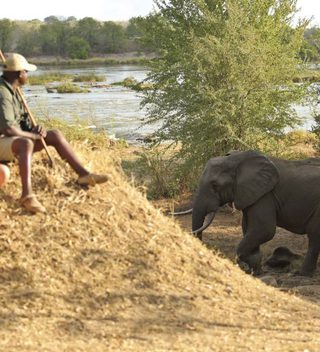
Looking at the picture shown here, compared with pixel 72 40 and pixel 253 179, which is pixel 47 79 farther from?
pixel 253 179

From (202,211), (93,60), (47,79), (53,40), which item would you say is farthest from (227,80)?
(53,40)

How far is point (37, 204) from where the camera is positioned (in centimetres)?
658

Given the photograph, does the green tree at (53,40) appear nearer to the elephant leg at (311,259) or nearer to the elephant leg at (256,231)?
the elephant leg at (256,231)

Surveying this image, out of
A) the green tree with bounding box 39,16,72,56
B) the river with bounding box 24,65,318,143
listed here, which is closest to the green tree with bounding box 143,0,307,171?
the river with bounding box 24,65,318,143

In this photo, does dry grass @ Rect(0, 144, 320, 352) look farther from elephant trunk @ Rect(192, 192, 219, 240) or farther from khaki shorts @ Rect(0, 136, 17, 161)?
elephant trunk @ Rect(192, 192, 219, 240)

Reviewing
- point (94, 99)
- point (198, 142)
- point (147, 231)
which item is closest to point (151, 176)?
point (198, 142)

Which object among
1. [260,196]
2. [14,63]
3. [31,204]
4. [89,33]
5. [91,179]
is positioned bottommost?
[260,196]

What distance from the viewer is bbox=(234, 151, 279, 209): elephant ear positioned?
10.5m

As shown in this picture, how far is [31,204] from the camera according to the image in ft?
21.4

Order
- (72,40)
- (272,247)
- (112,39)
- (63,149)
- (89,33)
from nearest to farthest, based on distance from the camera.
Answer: (63,149) → (272,247) → (72,40) → (112,39) → (89,33)

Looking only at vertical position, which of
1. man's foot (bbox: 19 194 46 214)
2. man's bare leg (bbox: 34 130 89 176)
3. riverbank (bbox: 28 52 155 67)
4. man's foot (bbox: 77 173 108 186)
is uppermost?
man's bare leg (bbox: 34 130 89 176)

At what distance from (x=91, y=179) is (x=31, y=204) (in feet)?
2.26

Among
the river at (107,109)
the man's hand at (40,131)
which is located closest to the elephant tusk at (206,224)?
the man's hand at (40,131)

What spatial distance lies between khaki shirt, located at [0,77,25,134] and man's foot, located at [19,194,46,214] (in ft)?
2.23
